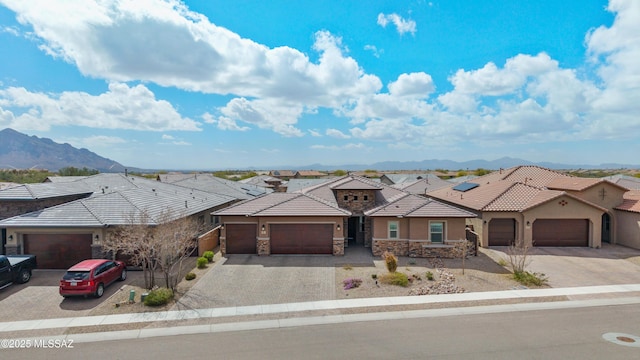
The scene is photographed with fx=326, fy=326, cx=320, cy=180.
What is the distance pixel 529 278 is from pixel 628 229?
15.4 metres

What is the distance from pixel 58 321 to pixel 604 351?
19.8 m

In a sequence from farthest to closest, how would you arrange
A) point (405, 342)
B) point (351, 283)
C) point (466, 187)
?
point (466, 187) < point (351, 283) < point (405, 342)

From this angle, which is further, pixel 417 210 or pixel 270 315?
pixel 417 210

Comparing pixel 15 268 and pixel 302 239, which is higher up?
pixel 302 239

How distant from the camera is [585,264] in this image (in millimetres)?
20719

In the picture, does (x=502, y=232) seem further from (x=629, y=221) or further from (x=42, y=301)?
(x=42, y=301)

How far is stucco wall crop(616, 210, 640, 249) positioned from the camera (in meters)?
24.5

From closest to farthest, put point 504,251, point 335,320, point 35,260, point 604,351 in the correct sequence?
point 604,351, point 335,320, point 35,260, point 504,251

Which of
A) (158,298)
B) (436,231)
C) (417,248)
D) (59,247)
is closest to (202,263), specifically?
(158,298)

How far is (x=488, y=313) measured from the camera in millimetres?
13672

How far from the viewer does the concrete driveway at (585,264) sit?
17.8 metres

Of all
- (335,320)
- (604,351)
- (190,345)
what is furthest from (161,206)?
(604,351)

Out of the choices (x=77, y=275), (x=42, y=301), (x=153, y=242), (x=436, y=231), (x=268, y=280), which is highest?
(x=153, y=242)

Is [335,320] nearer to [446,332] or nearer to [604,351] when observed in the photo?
[446,332]
